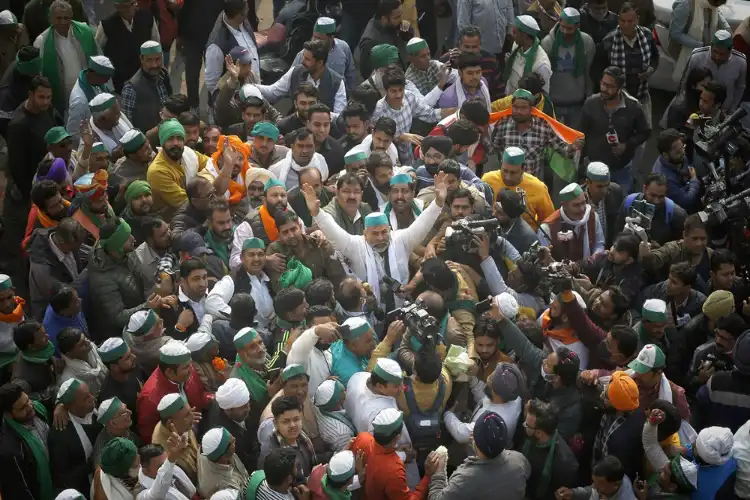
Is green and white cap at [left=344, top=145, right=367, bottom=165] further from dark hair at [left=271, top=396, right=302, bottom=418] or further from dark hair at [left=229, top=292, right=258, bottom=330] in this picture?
dark hair at [left=271, top=396, right=302, bottom=418]

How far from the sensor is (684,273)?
9.19 m

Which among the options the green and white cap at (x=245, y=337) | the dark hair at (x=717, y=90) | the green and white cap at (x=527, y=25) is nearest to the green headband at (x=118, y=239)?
the green and white cap at (x=245, y=337)

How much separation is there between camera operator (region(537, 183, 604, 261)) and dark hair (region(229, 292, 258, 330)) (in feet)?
8.18

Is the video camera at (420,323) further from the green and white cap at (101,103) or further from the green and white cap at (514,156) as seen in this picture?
the green and white cap at (101,103)

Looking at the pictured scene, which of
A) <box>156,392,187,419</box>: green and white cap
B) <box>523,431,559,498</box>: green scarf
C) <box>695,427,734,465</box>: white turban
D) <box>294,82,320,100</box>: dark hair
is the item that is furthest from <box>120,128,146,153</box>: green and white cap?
<box>695,427,734,465</box>: white turban

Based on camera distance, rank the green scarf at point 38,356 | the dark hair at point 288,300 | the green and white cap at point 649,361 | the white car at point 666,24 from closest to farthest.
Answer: the green and white cap at point 649,361 < the green scarf at point 38,356 < the dark hair at point 288,300 < the white car at point 666,24

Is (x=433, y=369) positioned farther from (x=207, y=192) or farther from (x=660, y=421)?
(x=207, y=192)

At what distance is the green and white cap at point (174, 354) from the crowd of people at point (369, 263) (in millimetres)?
22

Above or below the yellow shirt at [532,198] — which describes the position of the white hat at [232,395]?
above

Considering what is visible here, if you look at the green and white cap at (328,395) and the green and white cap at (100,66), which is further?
the green and white cap at (100,66)

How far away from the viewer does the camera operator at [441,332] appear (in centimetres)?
821

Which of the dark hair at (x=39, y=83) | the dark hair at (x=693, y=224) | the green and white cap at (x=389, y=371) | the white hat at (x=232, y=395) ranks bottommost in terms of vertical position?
the dark hair at (x=693, y=224)

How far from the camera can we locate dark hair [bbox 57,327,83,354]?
8156 millimetres

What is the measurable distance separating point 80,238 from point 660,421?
13.9 ft
